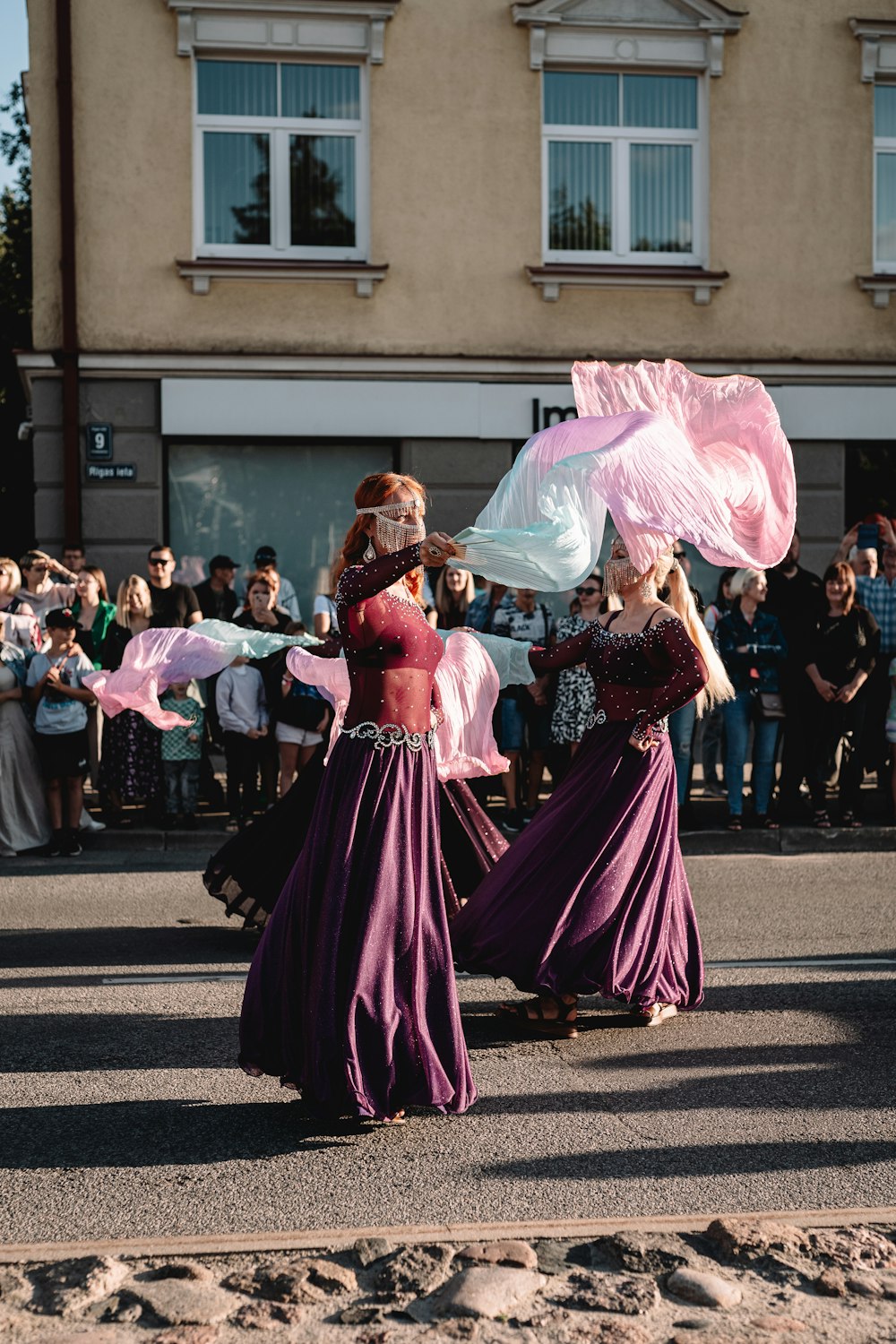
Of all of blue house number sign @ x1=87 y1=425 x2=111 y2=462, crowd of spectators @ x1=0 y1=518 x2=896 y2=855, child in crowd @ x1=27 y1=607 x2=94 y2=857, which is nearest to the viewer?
child in crowd @ x1=27 y1=607 x2=94 y2=857

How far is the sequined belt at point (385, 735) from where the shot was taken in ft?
18.0

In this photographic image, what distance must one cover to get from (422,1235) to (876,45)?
1530 cm

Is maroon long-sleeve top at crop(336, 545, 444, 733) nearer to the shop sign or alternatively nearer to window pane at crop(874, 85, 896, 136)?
the shop sign

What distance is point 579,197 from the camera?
1659cm

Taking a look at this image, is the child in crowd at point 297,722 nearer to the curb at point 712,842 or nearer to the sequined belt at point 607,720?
the curb at point 712,842

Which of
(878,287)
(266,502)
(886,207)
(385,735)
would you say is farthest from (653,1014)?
(886,207)

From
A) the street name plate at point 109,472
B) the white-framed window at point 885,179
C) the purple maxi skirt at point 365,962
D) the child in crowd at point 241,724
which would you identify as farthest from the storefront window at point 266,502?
the purple maxi skirt at point 365,962

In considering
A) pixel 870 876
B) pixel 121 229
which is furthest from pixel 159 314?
pixel 870 876

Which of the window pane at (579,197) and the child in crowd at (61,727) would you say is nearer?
the child in crowd at (61,727)

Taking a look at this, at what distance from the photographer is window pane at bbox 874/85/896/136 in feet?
55.8

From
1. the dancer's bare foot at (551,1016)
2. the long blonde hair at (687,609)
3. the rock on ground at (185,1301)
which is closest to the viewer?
the rock on ground at (185,1301)

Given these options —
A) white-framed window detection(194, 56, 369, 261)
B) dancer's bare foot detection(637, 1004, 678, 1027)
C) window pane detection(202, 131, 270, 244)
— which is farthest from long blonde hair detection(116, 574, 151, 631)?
dancer's bare foot detection(637, 1004, 678, 1027)

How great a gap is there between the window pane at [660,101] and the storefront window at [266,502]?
4.31 meters

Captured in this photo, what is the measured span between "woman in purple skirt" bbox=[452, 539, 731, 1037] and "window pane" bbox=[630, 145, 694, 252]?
10817 mm
